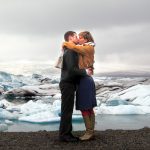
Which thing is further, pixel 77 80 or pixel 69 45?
pixel 77 80

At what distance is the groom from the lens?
249 inches

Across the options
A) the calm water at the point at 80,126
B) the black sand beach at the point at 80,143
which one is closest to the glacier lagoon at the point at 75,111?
the calm water at the point at 80,126

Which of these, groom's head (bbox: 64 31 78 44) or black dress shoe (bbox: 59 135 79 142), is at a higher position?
groom's head (bbox: 64 31 78 44)

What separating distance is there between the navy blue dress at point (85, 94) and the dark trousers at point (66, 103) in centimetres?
10

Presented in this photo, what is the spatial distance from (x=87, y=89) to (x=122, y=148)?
96 cm

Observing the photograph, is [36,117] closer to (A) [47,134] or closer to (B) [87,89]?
(A) [47,134]

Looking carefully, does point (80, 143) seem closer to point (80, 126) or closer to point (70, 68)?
point (70, 68)

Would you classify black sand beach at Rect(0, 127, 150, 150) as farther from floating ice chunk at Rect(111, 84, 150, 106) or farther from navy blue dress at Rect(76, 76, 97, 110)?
floating ice chunk at Rect(111, 84, 150, 106)

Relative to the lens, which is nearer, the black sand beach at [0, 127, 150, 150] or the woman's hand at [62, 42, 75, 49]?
the black sand beach at [0, 127, 150, 150]

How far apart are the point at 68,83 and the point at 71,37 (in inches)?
25.0

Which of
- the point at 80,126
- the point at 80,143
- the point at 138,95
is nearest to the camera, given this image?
the point at 80,143

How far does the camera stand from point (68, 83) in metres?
6.43

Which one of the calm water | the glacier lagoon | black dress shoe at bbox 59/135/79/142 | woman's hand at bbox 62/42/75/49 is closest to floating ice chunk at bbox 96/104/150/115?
the glacier lagoon

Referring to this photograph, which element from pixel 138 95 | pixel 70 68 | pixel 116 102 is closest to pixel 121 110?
pixel 116 102
